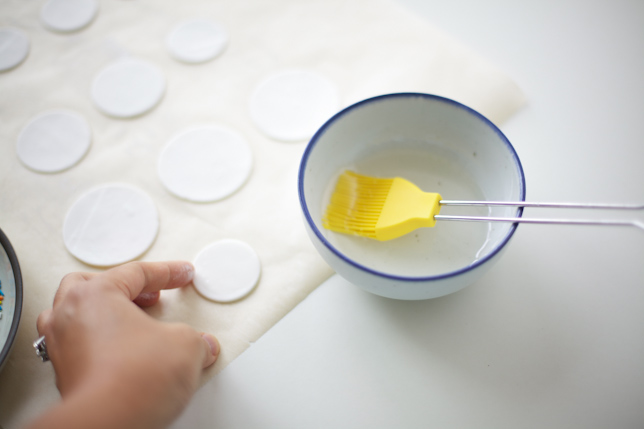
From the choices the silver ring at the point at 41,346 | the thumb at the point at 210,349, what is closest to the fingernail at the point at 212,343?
the thumb at the point at 210,349

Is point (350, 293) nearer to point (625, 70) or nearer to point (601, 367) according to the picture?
point (601, 367)

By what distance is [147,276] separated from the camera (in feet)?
1.69

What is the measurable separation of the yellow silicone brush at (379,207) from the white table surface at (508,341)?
0.08m

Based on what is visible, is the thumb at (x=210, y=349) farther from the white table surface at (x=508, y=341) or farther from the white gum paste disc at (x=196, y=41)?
the white gum paste disc at (x=196, y=41)

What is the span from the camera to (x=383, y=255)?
0.54m

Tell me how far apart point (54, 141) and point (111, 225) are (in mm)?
193

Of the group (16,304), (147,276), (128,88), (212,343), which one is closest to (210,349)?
(212,343)

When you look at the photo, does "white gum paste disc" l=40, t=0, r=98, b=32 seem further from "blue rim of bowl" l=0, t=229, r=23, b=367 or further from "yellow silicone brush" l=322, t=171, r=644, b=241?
"yellow silicone brush" l=322, t=171, r=644, b=241

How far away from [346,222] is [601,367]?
0.33 m

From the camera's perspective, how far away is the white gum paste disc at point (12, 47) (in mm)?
770

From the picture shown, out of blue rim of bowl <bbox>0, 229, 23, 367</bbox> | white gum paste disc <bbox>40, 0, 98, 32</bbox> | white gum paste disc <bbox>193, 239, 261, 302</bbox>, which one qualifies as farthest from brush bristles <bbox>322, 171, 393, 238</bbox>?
white gum paste disc <bbox>40, 0, 98, 32</bbox>

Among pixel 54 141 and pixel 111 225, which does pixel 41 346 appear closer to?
pixel 111 225

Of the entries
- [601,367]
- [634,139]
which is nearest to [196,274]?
[601,367]

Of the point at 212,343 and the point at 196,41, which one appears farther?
the point at 196,41
